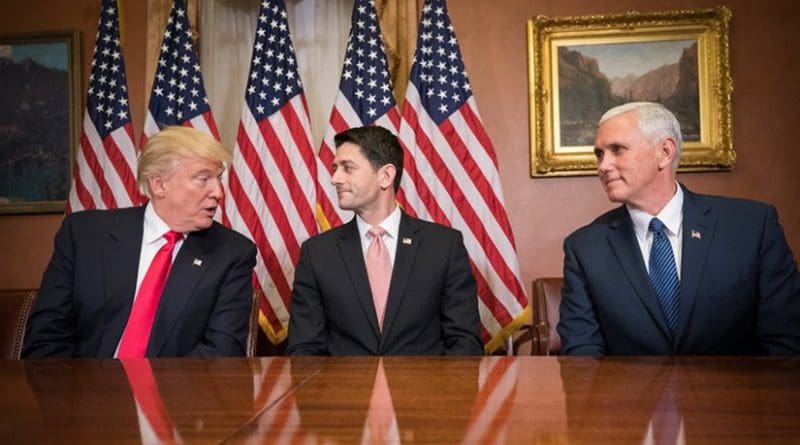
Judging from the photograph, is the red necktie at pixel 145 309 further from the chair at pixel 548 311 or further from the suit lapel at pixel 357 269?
the chair at pixel 548 311

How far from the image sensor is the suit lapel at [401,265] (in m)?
3.20

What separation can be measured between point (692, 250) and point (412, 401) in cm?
164

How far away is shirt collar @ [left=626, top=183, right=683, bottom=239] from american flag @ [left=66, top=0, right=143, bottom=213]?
2.83 m

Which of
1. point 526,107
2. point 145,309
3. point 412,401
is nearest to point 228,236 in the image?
point 145,309

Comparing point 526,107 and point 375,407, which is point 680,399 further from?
point 526,107

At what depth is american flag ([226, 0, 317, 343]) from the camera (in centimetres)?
402

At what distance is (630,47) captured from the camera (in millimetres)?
4422

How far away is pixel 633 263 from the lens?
2.68 metres

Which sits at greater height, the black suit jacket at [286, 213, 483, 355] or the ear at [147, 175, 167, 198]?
the ear at [147, 175, 167, 198]

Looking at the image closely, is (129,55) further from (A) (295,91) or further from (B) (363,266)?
(B) (363,266)

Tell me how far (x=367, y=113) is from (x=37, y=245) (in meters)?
2.46

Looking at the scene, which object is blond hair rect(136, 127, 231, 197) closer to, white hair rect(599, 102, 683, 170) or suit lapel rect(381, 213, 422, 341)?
suit lapel rect(381, 213, 422, 341)

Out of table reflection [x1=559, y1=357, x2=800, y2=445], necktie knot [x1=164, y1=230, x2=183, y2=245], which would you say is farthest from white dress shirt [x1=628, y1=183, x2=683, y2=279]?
necktie knot [x1=164, y1=230, x2=183, y2=245]

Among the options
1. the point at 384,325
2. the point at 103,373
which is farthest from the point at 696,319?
the point at 103,373
